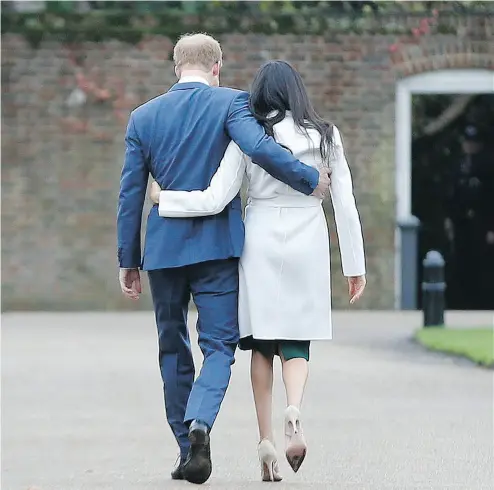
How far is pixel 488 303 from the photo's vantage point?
2058 centimetres

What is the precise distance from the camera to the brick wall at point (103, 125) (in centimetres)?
1845

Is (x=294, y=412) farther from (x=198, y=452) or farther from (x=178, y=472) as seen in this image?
(x=178, y=472)

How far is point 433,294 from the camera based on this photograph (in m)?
15.1

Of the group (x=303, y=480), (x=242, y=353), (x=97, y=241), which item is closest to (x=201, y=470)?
(x=303, y=480)

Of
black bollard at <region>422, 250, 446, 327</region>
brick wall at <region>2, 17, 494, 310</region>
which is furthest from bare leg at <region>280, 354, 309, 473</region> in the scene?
brick wall at <region>2, 17, 494, 310</region>

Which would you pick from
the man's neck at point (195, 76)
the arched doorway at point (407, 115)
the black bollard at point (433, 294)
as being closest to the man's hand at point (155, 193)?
the man's neck at point (195, 76)

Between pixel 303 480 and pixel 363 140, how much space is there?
39.9 feet

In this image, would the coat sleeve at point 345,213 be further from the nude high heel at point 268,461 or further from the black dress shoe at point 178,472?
the black dress shoe at point 178,472

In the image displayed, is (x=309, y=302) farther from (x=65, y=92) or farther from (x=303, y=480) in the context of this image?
(x=65, y=92)

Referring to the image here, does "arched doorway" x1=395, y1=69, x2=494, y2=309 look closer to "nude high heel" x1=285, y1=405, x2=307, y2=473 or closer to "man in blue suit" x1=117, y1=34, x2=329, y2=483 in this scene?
"man in blue suit" x1=117, y1=34, x2=329, y2=483

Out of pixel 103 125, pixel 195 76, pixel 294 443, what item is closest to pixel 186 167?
pixel 195 76

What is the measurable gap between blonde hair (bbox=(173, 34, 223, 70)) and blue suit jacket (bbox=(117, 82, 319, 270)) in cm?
10

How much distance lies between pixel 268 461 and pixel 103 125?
1235 centimetres

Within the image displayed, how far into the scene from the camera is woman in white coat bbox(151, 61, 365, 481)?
6.50 meters
